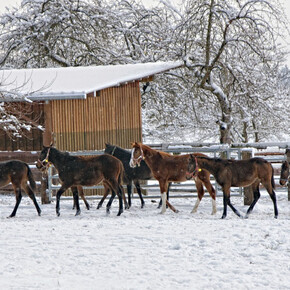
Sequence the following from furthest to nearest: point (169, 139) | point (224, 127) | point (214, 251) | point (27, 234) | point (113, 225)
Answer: point (169, 139)
point (224, 127)
point (113, 225)
point (27, 234)
point (214, 251)

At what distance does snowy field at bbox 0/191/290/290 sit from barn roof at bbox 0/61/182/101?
4673 mm

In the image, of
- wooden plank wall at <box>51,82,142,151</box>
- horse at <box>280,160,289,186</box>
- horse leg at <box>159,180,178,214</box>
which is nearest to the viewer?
horse leg at <box>159,180,178,214</box>

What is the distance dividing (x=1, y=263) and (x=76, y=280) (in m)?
1.27

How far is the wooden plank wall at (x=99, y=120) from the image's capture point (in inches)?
627

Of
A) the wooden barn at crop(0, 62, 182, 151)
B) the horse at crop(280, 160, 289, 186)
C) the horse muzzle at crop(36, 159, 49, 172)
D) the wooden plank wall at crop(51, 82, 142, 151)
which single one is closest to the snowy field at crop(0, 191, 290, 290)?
the horse muzzle at crop(36, 159, 49, 172)

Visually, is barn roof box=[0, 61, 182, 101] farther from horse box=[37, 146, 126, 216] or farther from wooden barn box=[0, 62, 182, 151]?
horse box=[37, 146, 126, 216]

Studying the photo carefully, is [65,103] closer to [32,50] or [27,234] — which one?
[27,234]

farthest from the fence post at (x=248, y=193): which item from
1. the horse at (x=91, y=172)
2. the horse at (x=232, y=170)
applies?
the horse at (x=91, y=172)

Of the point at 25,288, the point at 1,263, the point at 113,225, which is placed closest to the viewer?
the point at 25,288

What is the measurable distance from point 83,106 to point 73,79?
101 cm

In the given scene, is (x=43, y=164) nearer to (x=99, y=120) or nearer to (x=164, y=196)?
(x=164, y=196)

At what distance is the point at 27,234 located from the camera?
8.74 meters

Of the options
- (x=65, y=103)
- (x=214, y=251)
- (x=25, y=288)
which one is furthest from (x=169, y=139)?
(x=25, y=288)

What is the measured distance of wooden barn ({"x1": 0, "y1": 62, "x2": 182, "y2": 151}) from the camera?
1547 centimetres
